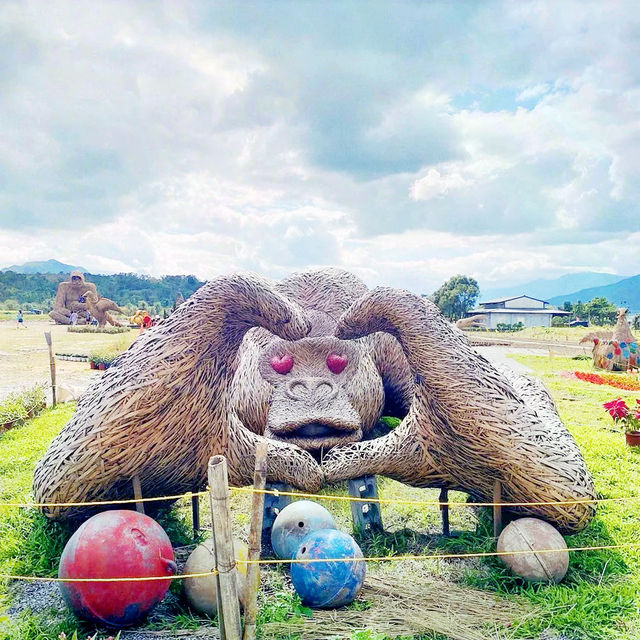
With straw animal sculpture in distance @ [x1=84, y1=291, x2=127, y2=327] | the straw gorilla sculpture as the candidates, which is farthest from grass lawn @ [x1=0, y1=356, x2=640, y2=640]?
straw animal sculpture in distance @ [x1=84, y1=291, x2=127, y2=327]

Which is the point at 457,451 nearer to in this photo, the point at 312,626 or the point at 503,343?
the point at 312,626

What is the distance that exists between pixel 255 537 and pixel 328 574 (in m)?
1.00

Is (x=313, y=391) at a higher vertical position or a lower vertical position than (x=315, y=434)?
higher

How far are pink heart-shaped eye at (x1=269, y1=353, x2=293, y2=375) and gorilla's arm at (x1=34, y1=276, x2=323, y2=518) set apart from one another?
4.70 feet

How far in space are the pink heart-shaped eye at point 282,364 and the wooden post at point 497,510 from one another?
257cm

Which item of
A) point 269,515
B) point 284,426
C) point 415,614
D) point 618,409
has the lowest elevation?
point 415,614

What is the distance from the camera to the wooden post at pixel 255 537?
3.20m

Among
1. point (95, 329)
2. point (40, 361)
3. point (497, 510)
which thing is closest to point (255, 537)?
point (497, 510)

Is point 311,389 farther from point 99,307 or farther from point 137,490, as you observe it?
point 99,307

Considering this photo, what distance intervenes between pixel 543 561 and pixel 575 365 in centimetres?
1612

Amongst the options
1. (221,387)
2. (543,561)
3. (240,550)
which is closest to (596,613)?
(543,561)

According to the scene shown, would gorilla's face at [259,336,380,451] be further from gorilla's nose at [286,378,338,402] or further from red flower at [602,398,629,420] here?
red flower at [602,398,629,420]

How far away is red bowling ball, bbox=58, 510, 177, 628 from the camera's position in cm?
364

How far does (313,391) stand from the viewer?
20.5 ft
